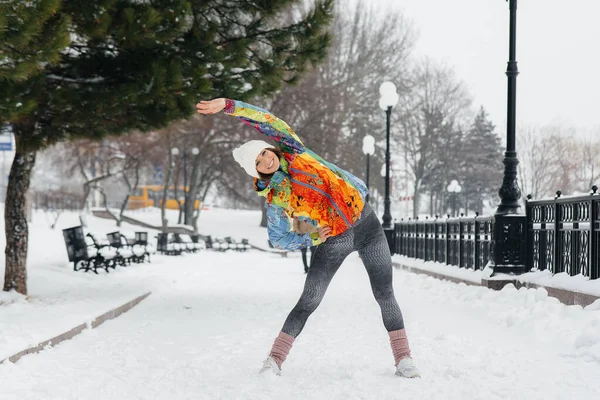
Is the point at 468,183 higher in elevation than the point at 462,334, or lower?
higher

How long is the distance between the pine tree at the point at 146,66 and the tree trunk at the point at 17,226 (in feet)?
0.05

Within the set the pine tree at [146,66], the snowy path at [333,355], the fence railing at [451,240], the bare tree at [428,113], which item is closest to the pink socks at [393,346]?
the snowy path at [333,355]

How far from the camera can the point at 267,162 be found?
4875 millimetres

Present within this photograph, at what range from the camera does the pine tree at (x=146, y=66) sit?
30.2 feet

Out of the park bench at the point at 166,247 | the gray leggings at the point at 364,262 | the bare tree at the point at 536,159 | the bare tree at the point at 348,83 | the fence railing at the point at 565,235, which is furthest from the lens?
the bare tree at the point at 536,159

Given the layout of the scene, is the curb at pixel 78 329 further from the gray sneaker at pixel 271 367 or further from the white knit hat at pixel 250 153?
the white knit hat at pixel 250 153

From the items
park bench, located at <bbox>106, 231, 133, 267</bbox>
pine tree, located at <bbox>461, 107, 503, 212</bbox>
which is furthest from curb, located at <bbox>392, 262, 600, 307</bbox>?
pine tree, located at <bbox>461, 107, 503, 212</bbox>

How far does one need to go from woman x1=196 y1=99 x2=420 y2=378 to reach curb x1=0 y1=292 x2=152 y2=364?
2.23m

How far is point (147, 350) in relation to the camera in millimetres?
6918

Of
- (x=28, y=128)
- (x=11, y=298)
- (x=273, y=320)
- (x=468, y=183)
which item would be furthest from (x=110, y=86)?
(x=468, y=183)

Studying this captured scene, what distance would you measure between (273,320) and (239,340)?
1.66 m

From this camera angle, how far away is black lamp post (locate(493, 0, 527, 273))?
1055cm

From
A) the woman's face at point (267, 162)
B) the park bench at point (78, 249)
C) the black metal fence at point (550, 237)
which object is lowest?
the park bench at point (78, 249)

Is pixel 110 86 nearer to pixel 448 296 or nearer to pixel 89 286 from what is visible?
pixel 89 286
